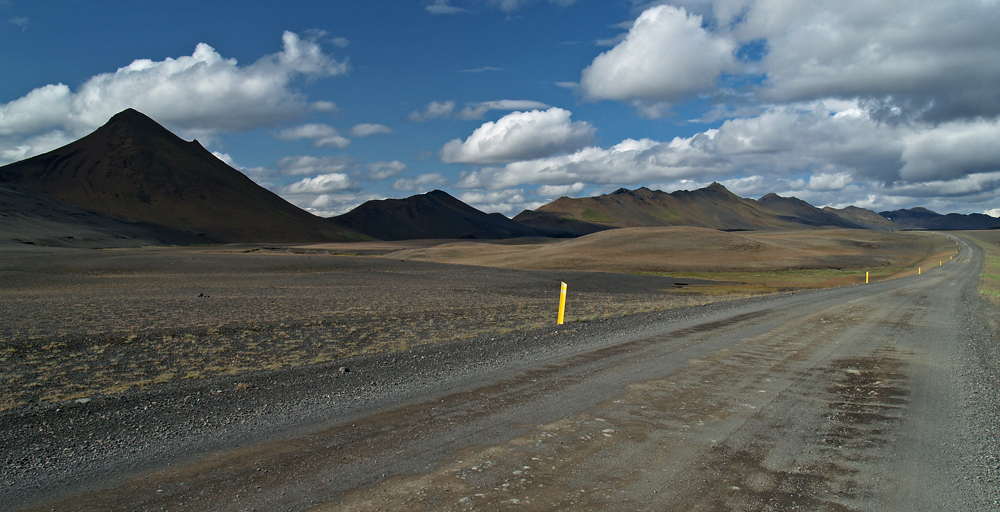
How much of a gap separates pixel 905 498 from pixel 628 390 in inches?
141

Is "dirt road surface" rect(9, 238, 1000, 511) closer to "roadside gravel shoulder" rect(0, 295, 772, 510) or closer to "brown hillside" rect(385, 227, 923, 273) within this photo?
"roadside gravel shoulder" rect(0, 295, 772, 510)

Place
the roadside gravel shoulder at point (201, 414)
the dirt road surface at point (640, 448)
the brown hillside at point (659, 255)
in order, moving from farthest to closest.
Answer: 1. the brown hillside at point (659, 255)
2. the roadside gravel shoulder at point (201, 414)
3. the dirt road surface at point (640, 448)

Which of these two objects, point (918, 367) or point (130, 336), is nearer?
point (918, 367)

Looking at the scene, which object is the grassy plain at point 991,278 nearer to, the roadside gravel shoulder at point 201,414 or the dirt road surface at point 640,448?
the dirt road surface at point 640,448

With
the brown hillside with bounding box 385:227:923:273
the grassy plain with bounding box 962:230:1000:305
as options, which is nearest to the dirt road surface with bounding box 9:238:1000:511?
the grassy plain with bounding box 962:230:1000:305

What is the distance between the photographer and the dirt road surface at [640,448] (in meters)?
4.60

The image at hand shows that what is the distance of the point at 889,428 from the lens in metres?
6.41

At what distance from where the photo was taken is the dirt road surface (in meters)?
4.60

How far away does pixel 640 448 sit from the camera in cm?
563

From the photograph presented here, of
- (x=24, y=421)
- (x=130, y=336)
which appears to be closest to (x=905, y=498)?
(x=24, y=421)

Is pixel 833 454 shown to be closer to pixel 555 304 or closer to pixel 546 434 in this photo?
pixel 546 434

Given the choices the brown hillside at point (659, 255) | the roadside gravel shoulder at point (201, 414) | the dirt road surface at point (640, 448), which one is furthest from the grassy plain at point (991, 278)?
the roadside gravel shoulder at point (201, 414)

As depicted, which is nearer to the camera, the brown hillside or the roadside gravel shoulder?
the roadside gravel shoulder

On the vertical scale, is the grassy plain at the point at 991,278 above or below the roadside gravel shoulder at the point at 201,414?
below
